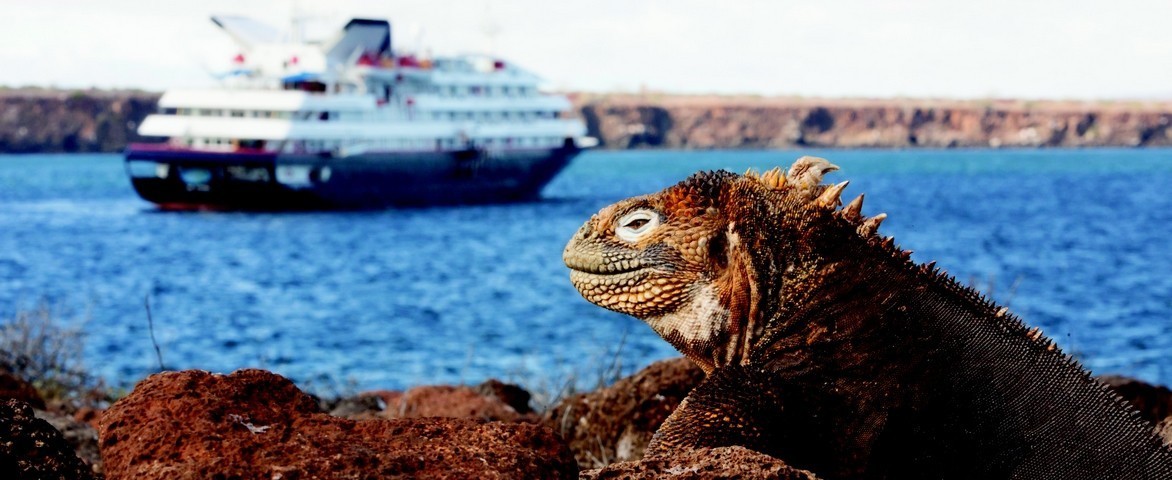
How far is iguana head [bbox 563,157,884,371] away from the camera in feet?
8.21

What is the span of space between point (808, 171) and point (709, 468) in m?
0.82

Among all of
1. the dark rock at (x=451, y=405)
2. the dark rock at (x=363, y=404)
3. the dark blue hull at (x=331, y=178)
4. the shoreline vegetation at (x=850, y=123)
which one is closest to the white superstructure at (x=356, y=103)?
the dark blue hull at (x=331, y=178)

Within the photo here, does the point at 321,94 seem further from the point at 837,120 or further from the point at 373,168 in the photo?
the point at 837,120

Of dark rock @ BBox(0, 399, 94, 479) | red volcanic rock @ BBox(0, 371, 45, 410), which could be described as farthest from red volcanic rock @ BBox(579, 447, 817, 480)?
red volcanic rock @ BBox(0, 371, 45, 410)

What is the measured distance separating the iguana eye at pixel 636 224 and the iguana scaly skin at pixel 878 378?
22 centimetres

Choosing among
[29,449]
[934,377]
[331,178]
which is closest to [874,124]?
[331,178]

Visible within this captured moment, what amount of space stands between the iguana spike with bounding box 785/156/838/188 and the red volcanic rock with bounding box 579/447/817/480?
0.68m

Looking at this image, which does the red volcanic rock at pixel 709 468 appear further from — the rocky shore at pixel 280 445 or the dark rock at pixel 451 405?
the dark rock at pixel 451 405

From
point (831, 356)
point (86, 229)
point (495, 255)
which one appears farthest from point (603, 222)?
point (86, 229)

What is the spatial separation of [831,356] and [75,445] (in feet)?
7.40

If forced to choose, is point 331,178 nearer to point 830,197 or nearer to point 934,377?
point 830,197

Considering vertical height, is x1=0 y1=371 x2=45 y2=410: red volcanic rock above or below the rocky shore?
below

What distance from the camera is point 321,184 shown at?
148 feet

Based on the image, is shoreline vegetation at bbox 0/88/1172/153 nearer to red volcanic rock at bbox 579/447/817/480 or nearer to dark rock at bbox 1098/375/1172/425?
dark rock at bbox 1098/375/1172/425
